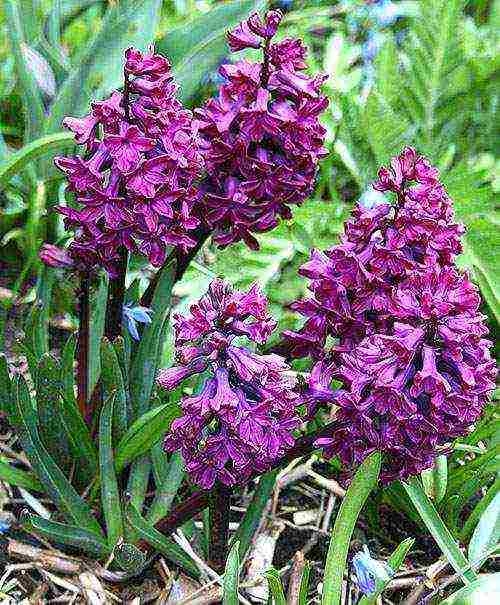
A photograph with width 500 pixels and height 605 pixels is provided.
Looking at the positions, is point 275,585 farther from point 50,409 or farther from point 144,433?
point 50,409

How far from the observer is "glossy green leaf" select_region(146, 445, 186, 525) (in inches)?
83.7

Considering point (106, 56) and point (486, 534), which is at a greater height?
point (106, 56)

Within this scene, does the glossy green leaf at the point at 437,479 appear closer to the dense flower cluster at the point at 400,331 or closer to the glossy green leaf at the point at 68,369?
the dense flower cluster at the point at 400,331

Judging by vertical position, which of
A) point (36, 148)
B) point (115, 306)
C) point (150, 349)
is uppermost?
point (36, 148)

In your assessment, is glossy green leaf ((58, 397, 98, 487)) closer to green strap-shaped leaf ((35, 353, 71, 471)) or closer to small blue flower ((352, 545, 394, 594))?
green strap-shaped leaf ((35, 353, 71, 471))

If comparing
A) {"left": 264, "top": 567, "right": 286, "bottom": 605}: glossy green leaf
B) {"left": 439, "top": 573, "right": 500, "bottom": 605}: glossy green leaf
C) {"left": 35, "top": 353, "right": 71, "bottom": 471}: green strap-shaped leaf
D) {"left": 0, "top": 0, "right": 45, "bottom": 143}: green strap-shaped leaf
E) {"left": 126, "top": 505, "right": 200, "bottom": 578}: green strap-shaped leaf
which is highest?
{"left": 0, "top": 0, "right": 45, "bottom": 143}: green strap-shaped leaf

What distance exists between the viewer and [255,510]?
2.07 meters

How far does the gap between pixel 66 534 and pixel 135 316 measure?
0.50 metres

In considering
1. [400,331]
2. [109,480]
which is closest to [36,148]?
[109,480]

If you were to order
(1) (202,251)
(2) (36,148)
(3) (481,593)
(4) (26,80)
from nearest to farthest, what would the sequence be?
1. (3) (481,593)
2. (2) (36,148)
3. (4) (26,80)
4. (1) (202,251)

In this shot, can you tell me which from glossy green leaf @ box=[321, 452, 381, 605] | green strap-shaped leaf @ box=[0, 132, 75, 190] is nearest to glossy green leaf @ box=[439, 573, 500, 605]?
glossy green leaf @ box=[321, 452, 381, 605]

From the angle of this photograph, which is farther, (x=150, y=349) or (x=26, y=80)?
(x=26, y=80)

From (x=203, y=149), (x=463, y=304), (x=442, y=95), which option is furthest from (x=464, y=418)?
(x=442, y=95)

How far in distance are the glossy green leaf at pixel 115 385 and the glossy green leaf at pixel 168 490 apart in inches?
5.5
